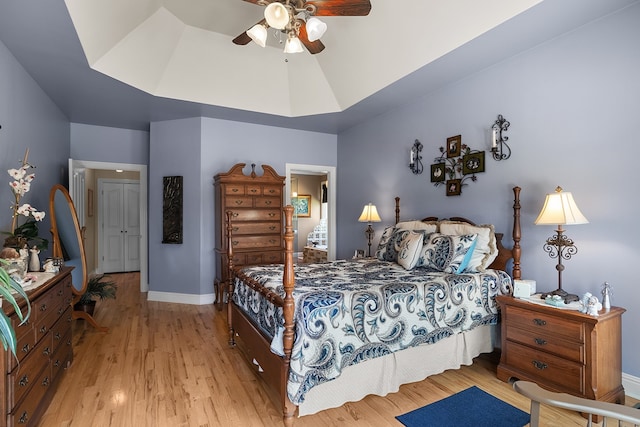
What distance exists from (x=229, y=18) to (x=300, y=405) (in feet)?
11.8

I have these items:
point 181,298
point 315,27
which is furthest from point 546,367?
point 181,298

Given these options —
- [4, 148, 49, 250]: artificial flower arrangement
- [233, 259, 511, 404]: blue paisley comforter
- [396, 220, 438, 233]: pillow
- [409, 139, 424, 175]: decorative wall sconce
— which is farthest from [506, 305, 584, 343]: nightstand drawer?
[4, 148, 49, 250]: artificial flower arrangement

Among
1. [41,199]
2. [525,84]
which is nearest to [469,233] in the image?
[525,84]

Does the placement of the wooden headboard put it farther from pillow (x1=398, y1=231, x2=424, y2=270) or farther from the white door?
the white door

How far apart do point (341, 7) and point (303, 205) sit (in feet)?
23.7

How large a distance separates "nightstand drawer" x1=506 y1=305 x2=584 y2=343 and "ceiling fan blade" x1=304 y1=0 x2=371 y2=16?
8.41 feet

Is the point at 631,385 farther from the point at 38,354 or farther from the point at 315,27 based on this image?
the point at 38,354

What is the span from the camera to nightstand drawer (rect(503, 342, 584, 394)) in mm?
2225

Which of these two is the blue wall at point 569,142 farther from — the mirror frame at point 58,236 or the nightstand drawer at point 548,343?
the mirror frame at point 58,236

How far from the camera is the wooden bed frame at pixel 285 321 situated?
199 centimetres

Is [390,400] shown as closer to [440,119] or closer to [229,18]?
[440,119]

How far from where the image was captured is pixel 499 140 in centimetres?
324

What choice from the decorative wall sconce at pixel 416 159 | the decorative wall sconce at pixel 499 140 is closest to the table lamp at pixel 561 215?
the decorative wall sconce at pixel 499 140

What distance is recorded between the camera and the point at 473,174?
3.50m
